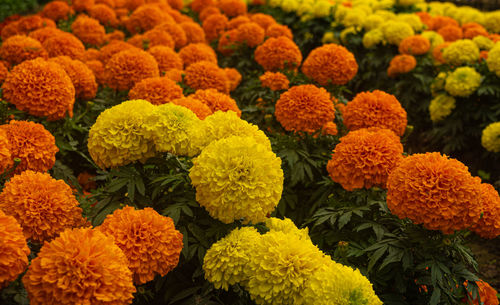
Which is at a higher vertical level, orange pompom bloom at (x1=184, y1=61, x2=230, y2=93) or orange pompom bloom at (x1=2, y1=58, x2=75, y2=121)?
orange pompom bloom at (x1=2, y1=58, x2=75, y2=121)

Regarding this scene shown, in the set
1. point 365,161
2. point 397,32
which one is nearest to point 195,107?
point 365,161

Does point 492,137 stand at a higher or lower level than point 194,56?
lower

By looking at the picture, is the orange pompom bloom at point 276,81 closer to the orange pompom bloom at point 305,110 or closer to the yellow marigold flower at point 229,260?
the orange pompom bloom at point 305,110

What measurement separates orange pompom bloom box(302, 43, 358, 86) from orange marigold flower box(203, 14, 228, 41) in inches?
94.2

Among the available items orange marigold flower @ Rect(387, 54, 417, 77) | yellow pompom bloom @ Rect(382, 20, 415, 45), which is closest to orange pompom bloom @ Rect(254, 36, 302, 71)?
orange marigold flower @ Rect(387, 54, 417, 77)

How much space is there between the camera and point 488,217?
2.32 metres

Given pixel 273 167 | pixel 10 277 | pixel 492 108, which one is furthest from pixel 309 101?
pixel 492 108

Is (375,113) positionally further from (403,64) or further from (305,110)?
(403,64)

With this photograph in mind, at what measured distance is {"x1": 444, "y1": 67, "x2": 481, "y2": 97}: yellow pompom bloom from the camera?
5.18 m

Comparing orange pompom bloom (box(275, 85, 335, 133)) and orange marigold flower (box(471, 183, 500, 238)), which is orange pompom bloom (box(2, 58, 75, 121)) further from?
orange marigold flower (box(471, 183, 500, 238))

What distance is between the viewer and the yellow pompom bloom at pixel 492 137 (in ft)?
15.8

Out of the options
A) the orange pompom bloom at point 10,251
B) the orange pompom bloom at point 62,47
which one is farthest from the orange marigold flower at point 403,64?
the orange pompom bloom at point 10,251

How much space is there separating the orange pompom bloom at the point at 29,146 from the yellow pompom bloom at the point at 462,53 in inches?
196

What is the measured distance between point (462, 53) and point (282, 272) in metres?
4.88
